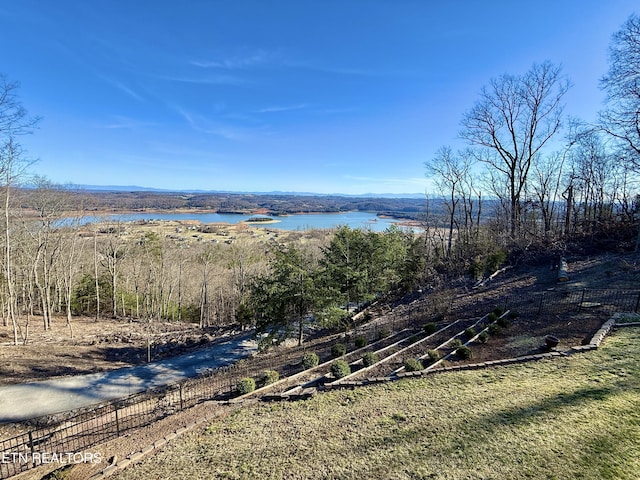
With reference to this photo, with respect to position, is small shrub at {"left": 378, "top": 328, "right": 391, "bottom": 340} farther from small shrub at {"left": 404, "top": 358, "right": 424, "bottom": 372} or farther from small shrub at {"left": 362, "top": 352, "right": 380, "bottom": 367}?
small shrub at {"left": 404, "top": 358, "right": 424, "bottom": 372}

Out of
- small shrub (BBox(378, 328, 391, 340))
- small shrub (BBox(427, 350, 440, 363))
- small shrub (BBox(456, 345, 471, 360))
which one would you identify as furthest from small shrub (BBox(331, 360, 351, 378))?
small shrub (BBox(378, 328, 391, 340))

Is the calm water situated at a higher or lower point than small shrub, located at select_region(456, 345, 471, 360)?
higher

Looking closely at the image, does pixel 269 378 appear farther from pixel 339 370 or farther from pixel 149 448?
pixel 149 448

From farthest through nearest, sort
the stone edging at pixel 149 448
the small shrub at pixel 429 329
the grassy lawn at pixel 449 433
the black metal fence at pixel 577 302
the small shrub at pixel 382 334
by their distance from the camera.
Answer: the small shrub at pixel 382 334 < the small shrub at pixel 429 329 < the black metal fence at pixel 577 302 < the stone edging at pixel 149 448 < the grassy lawn at pixel 449 433

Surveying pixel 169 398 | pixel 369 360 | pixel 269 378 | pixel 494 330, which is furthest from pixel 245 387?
pixel 494 330

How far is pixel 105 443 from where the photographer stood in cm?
665

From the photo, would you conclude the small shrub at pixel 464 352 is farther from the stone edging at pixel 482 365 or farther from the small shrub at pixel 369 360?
the small shrub at pixel 369 360

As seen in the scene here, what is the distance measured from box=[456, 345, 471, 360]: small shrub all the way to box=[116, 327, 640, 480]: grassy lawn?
4.45ft

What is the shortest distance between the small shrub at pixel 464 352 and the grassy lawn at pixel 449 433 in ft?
4.45

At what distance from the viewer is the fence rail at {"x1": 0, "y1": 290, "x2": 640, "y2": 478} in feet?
23.3

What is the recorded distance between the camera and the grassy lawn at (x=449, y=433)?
4.71 m

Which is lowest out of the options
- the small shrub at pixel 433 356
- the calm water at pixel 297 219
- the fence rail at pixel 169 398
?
the fence rail at pixel 169 398

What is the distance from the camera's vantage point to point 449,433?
5566 millimetres

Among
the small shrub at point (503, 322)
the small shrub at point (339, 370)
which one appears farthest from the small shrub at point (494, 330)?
the small shrub at point (339, 370)
